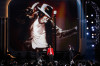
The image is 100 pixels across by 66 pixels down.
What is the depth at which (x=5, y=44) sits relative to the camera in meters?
20.3

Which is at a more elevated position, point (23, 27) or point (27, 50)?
point (23, 27)

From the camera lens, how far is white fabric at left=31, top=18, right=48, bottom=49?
2064 centimetres

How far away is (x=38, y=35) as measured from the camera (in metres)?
20.8

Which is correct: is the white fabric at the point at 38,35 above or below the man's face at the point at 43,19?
below

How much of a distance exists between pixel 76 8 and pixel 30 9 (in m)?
5.33

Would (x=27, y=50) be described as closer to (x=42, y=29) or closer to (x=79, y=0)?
(x=42, y=29)

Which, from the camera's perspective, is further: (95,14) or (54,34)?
(54,34)

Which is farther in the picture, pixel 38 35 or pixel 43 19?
pixel 38 35

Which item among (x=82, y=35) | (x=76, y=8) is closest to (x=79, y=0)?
(x=76, y=8)

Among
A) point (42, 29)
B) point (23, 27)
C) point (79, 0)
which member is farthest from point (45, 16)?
point (79, 0)

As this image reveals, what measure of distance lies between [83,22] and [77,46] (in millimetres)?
2840

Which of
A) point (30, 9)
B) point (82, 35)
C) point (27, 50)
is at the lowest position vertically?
point (27, 50)

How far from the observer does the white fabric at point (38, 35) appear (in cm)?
2064

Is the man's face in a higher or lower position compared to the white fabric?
higher
